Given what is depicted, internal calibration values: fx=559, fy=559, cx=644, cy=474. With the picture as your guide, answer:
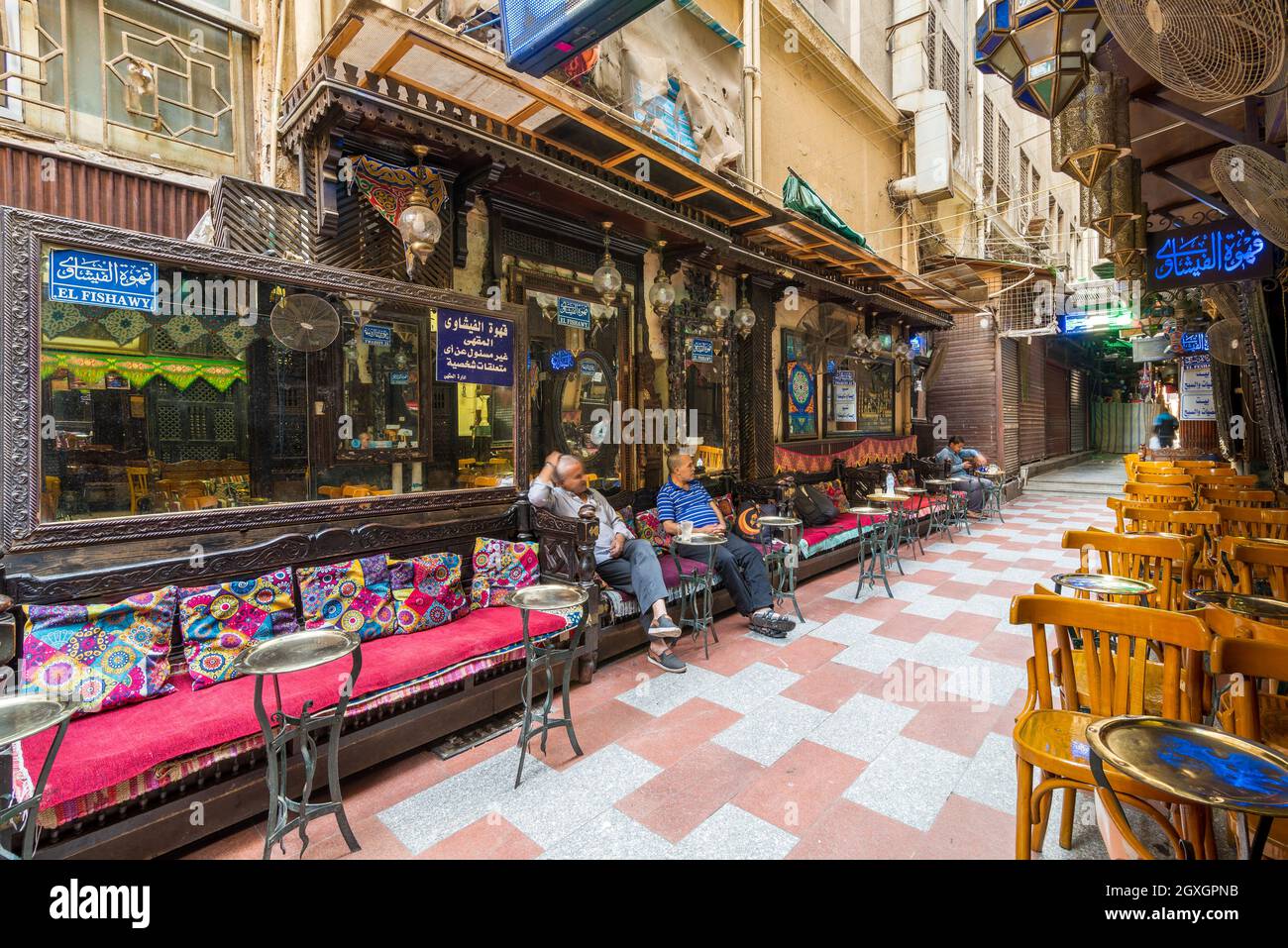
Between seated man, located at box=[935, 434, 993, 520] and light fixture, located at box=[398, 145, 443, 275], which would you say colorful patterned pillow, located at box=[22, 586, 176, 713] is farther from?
seated man, located at box=[935, 434, 993, 520]

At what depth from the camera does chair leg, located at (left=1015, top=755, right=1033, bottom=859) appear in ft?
6.72

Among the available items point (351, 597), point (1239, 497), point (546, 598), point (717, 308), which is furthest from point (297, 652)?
point (1239, 497)

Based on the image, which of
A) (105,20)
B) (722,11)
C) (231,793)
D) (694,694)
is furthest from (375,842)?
(722,11)

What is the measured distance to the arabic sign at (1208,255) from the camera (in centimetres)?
461

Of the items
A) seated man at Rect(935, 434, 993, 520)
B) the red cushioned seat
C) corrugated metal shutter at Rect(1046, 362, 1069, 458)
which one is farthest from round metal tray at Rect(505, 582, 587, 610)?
corrugated metal shutter at Rect(1046, 362, 1069, 458)

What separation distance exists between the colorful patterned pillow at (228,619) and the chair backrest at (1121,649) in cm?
366

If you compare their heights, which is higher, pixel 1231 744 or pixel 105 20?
pixel 105 20

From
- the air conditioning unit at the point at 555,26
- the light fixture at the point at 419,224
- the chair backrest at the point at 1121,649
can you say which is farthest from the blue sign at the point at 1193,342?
the light fixture at the point at 419,224

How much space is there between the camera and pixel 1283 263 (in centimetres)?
468

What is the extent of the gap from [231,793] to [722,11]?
944 cm

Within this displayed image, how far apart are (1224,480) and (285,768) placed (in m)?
8.78

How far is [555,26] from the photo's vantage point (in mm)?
2545
